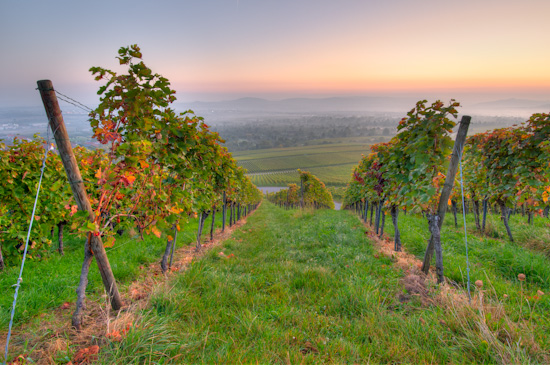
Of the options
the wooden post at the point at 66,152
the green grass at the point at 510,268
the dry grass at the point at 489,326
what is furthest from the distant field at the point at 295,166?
the wooden post at the point at 66,152

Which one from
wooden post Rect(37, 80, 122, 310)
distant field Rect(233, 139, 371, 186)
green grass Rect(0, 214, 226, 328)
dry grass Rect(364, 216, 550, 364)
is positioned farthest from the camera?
distant field Rect(233, 139, 371, 186)

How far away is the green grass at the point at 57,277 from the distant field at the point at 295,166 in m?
68.7

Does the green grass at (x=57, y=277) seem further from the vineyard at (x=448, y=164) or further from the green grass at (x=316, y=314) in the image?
the vineyard at (x=448, y=164)

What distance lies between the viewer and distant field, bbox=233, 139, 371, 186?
267 feet

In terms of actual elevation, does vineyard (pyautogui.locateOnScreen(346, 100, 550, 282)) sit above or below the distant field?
above

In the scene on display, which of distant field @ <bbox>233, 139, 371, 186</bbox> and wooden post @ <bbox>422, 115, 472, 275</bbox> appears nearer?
wooden post @ <bbox>422, 115, 472, 275</bbox>

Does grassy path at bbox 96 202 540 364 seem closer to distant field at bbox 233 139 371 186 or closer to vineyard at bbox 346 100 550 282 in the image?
vineyard at bbox 346 100 550 282

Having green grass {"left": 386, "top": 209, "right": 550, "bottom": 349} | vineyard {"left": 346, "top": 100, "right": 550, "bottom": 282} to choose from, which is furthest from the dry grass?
vineyard {"left": 346, "top": 100, "right": 550, "bottom": 282}

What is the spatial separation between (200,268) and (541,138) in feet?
25.5

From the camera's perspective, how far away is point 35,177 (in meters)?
5.23

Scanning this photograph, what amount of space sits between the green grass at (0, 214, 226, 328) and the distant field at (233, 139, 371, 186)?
68659 millimetres

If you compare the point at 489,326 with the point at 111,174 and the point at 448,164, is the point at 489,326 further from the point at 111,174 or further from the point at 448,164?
the point at 111,174

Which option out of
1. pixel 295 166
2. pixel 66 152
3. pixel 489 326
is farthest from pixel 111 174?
pixel 295 166

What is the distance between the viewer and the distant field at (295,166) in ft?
267
